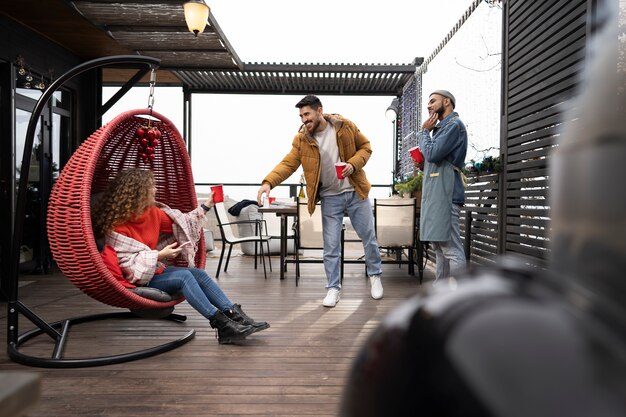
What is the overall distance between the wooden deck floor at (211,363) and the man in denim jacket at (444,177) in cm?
66

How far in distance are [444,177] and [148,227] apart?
2068mm

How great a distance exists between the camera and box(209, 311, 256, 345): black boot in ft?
9.48

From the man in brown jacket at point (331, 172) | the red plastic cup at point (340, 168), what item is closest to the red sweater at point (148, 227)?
the man in brown jacket at point (331, 172)

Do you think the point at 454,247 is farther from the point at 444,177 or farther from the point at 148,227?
the point at 148,227

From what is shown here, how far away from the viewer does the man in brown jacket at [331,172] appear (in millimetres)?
4113

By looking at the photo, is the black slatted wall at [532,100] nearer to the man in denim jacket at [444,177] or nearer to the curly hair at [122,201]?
the man in denim jacket at [444,177]

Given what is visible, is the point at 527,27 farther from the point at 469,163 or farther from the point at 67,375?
the point at 67,375

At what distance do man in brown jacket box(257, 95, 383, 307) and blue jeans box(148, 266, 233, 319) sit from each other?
123cm

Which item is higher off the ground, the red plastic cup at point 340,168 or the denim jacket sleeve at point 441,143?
the denim jacket sleeve at point 441,143

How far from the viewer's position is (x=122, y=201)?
2959mm

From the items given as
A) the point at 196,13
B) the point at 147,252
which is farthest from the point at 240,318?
the point at 196,13

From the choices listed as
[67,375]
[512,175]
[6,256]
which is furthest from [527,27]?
[6,256]

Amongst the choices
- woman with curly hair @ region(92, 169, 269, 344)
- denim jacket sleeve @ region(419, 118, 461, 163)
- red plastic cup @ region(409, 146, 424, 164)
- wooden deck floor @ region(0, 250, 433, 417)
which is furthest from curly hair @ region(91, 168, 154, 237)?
red plastic cup @ region(409, 146, 424, 164)

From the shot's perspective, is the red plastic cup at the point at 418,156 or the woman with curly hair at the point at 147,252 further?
the red plastic cup at the point at 418,156
